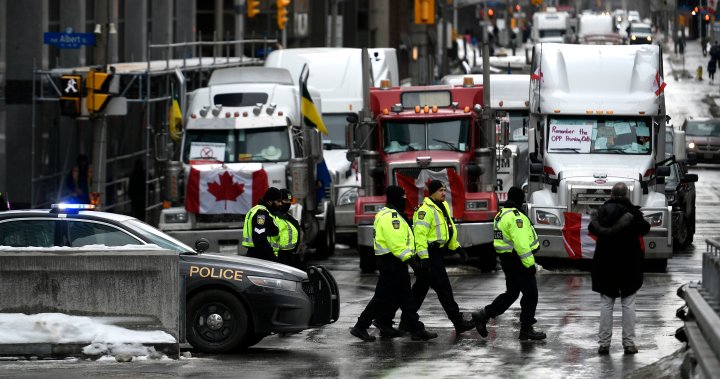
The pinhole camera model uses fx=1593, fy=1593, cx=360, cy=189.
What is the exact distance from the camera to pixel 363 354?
16.1 metres

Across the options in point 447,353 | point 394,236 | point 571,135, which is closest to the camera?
point 447,353

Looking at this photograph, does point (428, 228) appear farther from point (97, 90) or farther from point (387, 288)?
point (97, 90)

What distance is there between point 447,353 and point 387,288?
120 centimetres

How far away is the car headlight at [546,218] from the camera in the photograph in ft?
80.9

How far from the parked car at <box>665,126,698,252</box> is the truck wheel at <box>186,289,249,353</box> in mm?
13271

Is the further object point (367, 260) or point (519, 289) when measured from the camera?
point (367, 260)

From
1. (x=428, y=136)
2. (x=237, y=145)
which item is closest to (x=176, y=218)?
(x=237, y=145)

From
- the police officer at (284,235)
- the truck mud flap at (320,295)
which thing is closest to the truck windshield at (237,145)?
the police officer at (284,235)

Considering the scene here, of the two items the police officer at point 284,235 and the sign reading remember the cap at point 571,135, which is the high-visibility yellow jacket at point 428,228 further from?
the sign reading remember the cap at point 571,135

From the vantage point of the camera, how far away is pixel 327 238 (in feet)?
92.2

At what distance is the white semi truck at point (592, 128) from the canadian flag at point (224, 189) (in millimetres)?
4386

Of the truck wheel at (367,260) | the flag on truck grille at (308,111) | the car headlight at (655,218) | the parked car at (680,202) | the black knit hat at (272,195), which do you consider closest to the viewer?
the black knit hat at (272,195)

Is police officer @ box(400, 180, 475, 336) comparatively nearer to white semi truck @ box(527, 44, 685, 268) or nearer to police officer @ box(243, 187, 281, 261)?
police officer @ box(243, 187, 281, 261)

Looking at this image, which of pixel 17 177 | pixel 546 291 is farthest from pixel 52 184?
pixel 546 291
